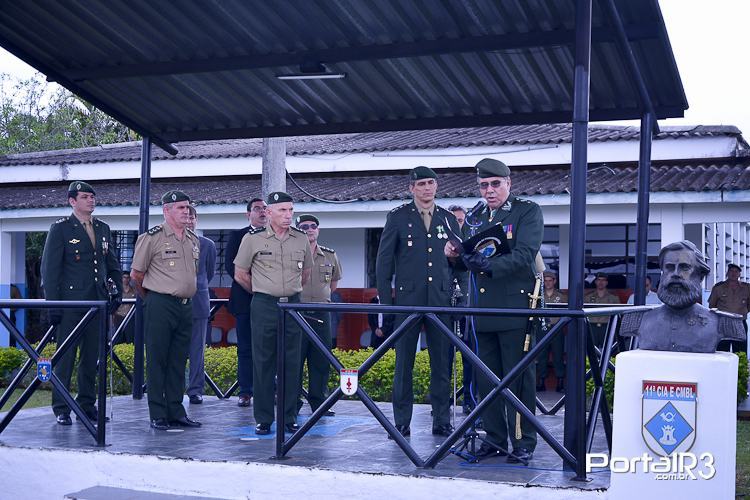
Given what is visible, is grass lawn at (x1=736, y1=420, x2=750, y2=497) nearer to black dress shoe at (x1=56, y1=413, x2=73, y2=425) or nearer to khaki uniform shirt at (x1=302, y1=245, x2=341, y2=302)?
khaki uniform shirt at (x1=302, y1=245, x2=341, y2=302)

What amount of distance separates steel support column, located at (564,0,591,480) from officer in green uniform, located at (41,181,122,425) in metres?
4.15

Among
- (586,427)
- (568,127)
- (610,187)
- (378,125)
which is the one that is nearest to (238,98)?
(378,125)

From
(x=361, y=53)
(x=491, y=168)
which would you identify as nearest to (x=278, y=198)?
(x=361, y=53)

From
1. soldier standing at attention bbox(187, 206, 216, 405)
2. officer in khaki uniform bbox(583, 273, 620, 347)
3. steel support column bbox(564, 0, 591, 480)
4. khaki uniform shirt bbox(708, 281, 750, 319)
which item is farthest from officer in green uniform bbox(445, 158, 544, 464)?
khaki uniform shirt bbox(708, 281, 750, 319)

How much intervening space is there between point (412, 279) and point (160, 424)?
2362mm

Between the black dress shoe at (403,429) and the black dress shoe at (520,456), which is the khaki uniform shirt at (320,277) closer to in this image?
the black dress shoe at (403,429)

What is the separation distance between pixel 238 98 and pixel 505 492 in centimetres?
498

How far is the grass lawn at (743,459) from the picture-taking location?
7638mm

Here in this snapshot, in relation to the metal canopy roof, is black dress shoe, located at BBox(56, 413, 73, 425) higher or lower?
lower

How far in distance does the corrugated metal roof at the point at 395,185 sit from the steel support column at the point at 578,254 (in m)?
7.90

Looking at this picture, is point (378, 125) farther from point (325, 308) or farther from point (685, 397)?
point (685, 397)

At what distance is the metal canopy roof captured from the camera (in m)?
7.22

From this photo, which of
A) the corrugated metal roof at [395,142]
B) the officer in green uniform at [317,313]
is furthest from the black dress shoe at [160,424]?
the corrugated metal roof at [395,142]

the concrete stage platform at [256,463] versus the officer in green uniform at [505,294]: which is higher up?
the officer in green uniform at [505,294]
